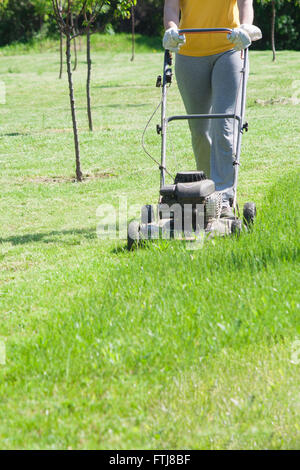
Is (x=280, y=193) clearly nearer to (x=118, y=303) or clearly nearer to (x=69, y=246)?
(x=69, y=246)

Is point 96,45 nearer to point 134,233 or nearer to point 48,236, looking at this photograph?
point 48,236

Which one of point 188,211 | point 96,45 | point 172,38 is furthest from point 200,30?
point 96,45

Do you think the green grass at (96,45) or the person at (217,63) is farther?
the green grass at (96,45)

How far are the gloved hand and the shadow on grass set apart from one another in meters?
1.86

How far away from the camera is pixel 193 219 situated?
4328mm

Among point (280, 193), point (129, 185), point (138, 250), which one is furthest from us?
point (129, 185)

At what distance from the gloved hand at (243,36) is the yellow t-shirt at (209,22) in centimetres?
24

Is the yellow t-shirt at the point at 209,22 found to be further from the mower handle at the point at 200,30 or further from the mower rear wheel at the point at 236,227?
the mower rear wheel at the point at 236,227

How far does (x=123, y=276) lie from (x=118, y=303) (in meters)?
0.43

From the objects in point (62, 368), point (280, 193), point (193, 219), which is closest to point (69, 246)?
point (193, 219)

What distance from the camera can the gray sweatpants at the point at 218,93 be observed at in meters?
4.84

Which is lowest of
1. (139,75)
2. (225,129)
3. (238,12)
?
(139,75)

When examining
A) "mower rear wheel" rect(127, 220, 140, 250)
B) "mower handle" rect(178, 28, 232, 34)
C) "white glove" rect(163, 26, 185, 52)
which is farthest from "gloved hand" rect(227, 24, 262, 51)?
"mower rear wheel" rect(127, 220, 140, 250)

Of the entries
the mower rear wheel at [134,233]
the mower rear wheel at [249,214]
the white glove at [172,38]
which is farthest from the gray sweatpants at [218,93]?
the mower rear wheel at [134,233]
